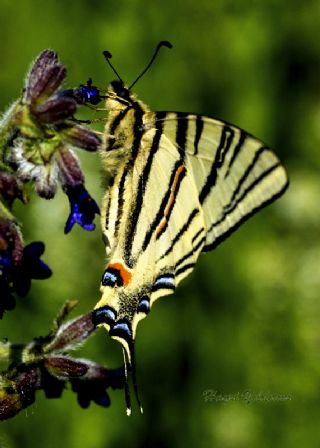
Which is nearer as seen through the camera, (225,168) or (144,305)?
(144,305)

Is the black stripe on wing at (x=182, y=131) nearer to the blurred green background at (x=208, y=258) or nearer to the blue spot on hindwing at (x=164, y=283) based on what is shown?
the blue spot on hindwing at (x=164, y=283)

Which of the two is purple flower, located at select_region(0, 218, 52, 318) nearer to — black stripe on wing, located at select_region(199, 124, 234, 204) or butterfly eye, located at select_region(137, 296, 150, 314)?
butterfly eye, located at select_region(137, 296, 150, 314)

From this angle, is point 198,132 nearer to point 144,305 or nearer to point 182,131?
point 182,131

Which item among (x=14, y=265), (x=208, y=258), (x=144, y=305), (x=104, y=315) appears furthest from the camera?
(x=208, y=258)

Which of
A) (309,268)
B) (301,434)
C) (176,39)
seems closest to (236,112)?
(176,39)

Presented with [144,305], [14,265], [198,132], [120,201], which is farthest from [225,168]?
[14,265]

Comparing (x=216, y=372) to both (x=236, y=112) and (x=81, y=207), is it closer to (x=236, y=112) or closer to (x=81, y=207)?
(x=236, y=112)

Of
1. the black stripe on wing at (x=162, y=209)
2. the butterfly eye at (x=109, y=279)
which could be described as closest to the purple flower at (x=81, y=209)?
the butterfly eye at (x=109, y=279)
